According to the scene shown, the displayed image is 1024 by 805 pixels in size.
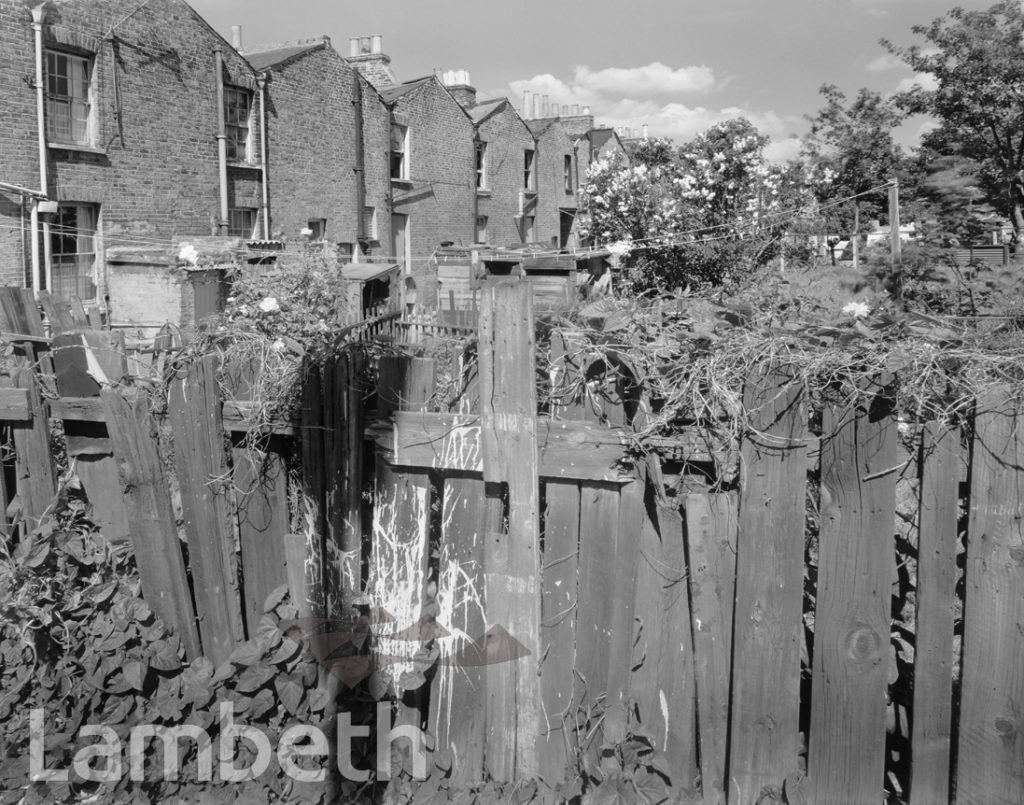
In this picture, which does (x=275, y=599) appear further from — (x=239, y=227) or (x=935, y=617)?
(x=239, y=227)

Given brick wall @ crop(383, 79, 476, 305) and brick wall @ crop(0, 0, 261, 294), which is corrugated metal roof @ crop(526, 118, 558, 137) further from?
brick wall @ crop(0, 0, 261, 294)

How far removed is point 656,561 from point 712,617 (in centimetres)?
24

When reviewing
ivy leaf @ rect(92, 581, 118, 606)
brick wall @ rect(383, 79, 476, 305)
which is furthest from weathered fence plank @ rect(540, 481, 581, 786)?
brick wall @ rect(383, 79, 476, 305)

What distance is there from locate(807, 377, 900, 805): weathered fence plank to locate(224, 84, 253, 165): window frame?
70.0 ft

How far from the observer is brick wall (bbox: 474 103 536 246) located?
1358 inches

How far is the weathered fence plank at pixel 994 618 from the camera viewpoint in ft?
8.49

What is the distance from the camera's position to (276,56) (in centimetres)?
2461

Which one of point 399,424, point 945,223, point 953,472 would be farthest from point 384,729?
point 945,223

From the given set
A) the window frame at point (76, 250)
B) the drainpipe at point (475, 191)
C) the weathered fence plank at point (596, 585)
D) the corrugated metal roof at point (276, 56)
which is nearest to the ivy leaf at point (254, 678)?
the weathered fence plank at point (596, 585)

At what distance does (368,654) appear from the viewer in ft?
10.6

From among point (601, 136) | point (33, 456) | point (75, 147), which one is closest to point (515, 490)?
point (33, 456)

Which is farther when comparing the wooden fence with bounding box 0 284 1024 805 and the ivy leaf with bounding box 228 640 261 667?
the ivy leaf with bounding box 228 640 261 667

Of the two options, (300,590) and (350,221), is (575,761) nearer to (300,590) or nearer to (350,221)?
(300,590)

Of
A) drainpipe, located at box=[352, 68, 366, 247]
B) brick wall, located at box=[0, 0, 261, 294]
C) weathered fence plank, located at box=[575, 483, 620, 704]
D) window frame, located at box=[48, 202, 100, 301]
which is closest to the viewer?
weathered fence plank, located at box=[575, 483, 620, 704]
